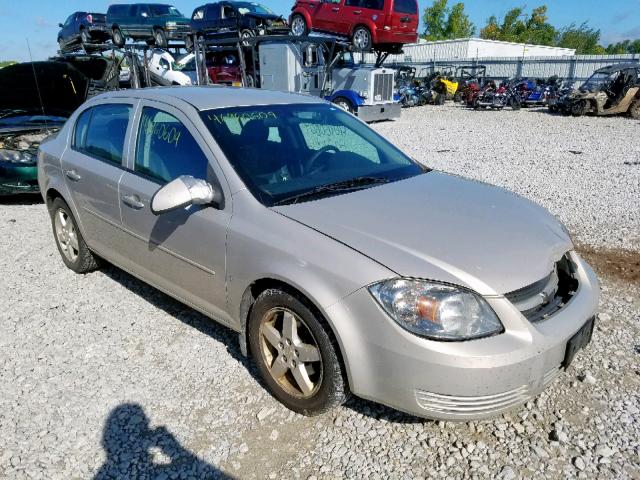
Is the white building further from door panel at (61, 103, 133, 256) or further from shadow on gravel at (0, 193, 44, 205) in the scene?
door panel at (61, 103, 133, 256)

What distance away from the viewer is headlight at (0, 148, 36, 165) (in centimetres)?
652

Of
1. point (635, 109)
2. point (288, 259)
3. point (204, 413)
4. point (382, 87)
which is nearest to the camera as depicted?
point (288, 259)

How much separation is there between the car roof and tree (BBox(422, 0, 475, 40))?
64029 millimetres

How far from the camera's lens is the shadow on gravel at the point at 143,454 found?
230cm

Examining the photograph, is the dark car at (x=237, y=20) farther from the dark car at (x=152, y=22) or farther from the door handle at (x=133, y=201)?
the door handle at (x=133, y=201)

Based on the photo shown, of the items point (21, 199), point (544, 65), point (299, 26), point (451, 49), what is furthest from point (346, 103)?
point (451, 49)

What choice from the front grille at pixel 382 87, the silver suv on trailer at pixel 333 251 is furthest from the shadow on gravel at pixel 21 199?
the front grille at pixel 382 87

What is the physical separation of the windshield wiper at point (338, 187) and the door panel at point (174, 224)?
38cm

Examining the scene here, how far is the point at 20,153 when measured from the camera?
6.59m

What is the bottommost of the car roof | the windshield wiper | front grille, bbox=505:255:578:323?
front grille, bbox=505:255:578:323

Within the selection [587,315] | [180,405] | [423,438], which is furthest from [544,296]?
[180,405]

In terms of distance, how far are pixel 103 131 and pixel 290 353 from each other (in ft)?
8.13

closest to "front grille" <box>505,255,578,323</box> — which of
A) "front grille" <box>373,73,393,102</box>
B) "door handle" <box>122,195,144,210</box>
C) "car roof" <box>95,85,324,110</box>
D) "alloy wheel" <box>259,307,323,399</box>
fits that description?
"alloy wheel" <box>259,307,323,399</box>

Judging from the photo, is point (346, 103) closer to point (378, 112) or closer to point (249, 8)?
point (378, 112)
